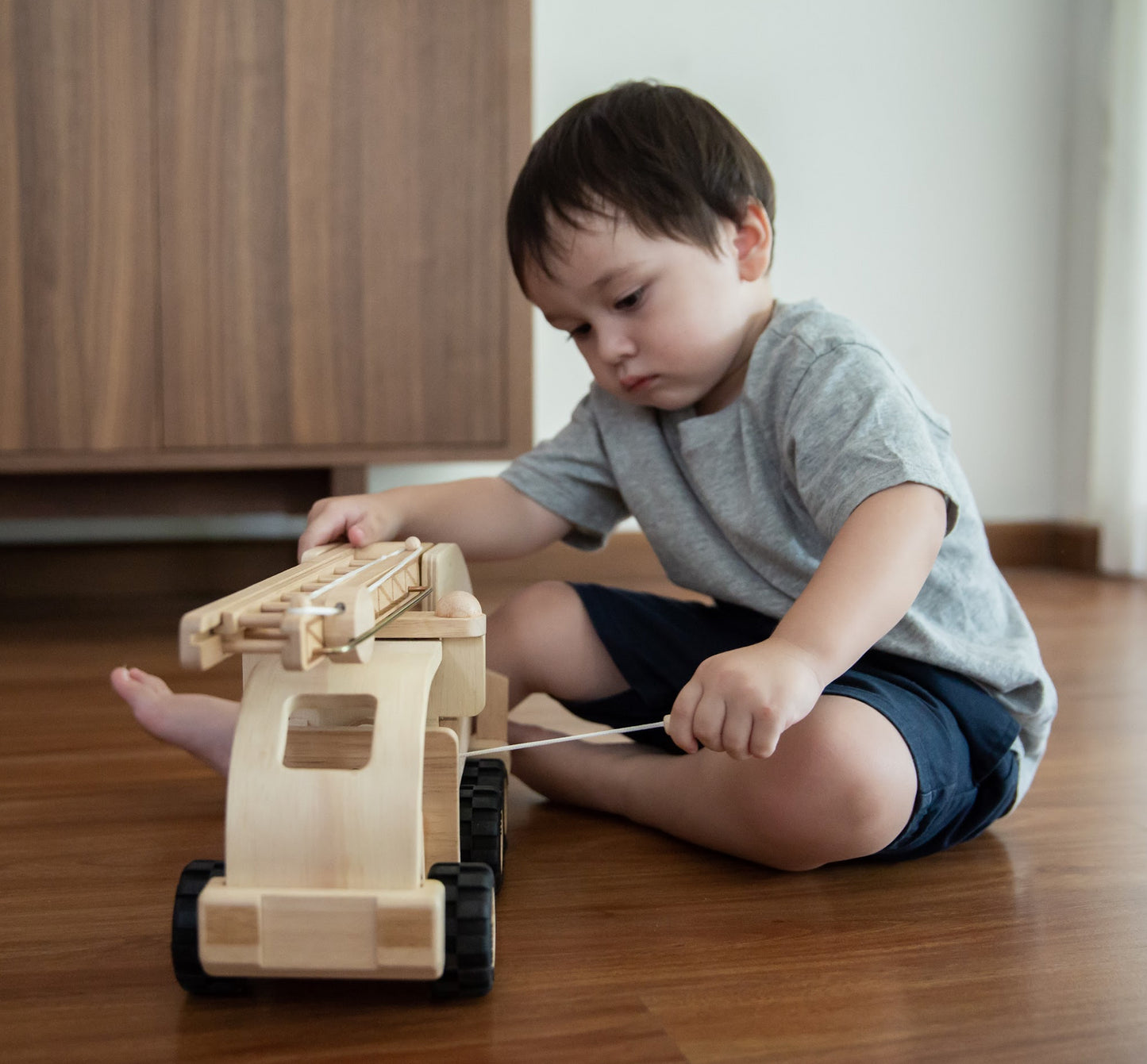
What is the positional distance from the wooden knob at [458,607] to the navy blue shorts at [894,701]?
218mm

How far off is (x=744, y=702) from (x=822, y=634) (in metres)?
0.07

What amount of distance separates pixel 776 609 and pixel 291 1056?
456 millimetres

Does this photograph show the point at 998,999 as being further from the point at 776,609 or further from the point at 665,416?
the point at 665,416

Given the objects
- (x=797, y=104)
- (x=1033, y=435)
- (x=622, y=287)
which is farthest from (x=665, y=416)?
(x=1033, y=435)

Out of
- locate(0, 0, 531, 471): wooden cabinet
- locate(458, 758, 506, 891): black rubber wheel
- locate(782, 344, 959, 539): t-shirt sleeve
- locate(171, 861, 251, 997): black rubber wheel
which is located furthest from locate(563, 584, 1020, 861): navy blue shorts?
locate(0, 0, 531, 471): wooden cabinet

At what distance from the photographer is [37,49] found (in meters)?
1.39

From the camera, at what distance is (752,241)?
2.75 feet

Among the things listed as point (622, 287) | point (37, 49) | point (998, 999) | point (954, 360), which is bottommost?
point (998, 999)

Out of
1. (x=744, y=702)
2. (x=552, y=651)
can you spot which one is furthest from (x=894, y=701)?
(x=552, y=651)

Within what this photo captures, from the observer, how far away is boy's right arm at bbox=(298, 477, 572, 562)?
3.00ft

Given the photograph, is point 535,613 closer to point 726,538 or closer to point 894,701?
point 726,538

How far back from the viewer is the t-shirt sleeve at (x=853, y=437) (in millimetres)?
654

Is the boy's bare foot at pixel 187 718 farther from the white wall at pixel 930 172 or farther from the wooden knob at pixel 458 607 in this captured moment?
the white wall at pixel 930 172

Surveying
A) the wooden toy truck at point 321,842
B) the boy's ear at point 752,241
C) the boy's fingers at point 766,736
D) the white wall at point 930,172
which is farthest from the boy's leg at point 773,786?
the white wall at point 930,172
